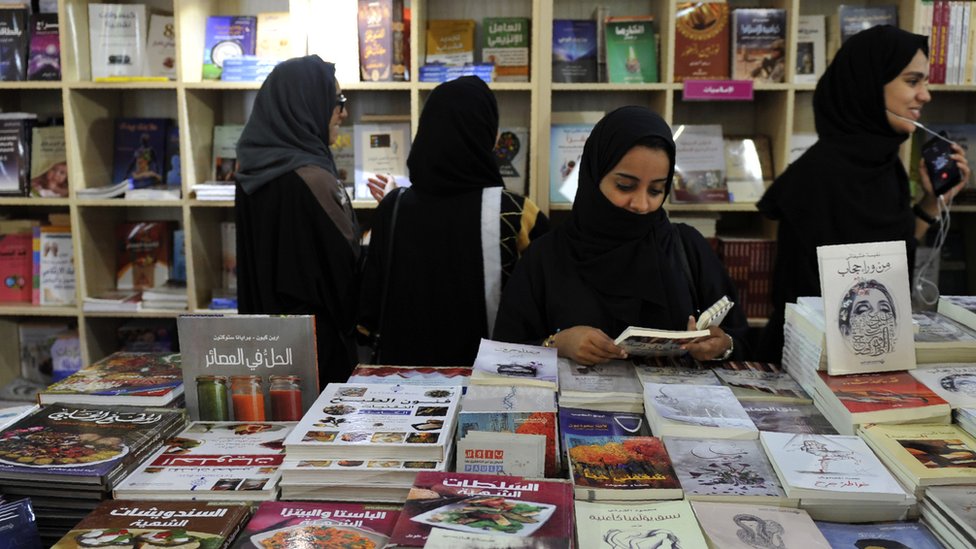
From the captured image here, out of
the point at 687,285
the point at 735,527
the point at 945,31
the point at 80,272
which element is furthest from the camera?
the point at 80,272

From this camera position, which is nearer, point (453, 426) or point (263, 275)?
point (453, 426)

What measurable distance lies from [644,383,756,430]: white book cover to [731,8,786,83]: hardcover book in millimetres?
2293

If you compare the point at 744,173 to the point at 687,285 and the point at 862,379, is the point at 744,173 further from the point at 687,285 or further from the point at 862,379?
the point at 862,379

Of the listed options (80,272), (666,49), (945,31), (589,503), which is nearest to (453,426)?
(589,503)

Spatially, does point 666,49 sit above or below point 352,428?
above

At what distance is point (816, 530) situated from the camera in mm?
1090

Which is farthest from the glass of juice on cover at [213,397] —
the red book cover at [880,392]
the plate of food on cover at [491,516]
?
the red book cover at [880,392]

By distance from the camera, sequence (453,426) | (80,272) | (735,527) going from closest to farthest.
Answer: (735,527)
(453,426)
(80,272)

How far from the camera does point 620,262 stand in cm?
199

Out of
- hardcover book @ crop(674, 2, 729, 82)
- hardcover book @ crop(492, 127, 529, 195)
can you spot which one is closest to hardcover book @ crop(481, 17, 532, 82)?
hardcover book @ crop(492, 127, 529, 195)

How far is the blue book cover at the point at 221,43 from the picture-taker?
3.52 meters

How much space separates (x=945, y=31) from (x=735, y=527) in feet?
10.3

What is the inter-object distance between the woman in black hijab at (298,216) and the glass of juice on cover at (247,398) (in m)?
1.05

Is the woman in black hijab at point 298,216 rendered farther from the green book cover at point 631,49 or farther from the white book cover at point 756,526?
the white book cover at point 756,526
